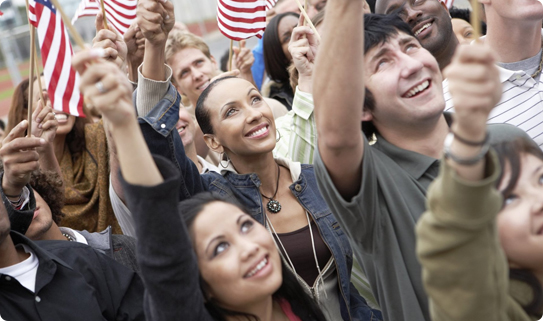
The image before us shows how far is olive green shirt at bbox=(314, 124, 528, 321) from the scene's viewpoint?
1.80 m

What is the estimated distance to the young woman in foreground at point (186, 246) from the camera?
144cm

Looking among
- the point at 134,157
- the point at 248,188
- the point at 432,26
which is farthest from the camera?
the point at 432,26

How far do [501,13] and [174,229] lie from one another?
190cm

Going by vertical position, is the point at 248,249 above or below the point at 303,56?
above

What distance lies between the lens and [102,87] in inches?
54.2

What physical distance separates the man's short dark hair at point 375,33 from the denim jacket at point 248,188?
580 mm

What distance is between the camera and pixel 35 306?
2.26 metres

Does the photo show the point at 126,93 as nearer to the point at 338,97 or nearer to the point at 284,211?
the point at 338,97

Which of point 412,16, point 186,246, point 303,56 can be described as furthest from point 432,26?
point 186,246

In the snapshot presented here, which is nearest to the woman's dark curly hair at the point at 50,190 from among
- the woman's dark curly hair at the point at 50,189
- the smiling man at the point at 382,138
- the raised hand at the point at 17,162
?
the woman's dark curly hair at the point at 50,189

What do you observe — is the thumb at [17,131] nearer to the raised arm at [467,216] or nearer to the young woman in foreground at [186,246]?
the young woman in foreground at [186,246]

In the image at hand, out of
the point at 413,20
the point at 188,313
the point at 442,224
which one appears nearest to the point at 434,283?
the point at 442,224

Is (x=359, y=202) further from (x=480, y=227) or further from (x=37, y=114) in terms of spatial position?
(x=37, y=114)

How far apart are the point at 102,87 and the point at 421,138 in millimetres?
1119
